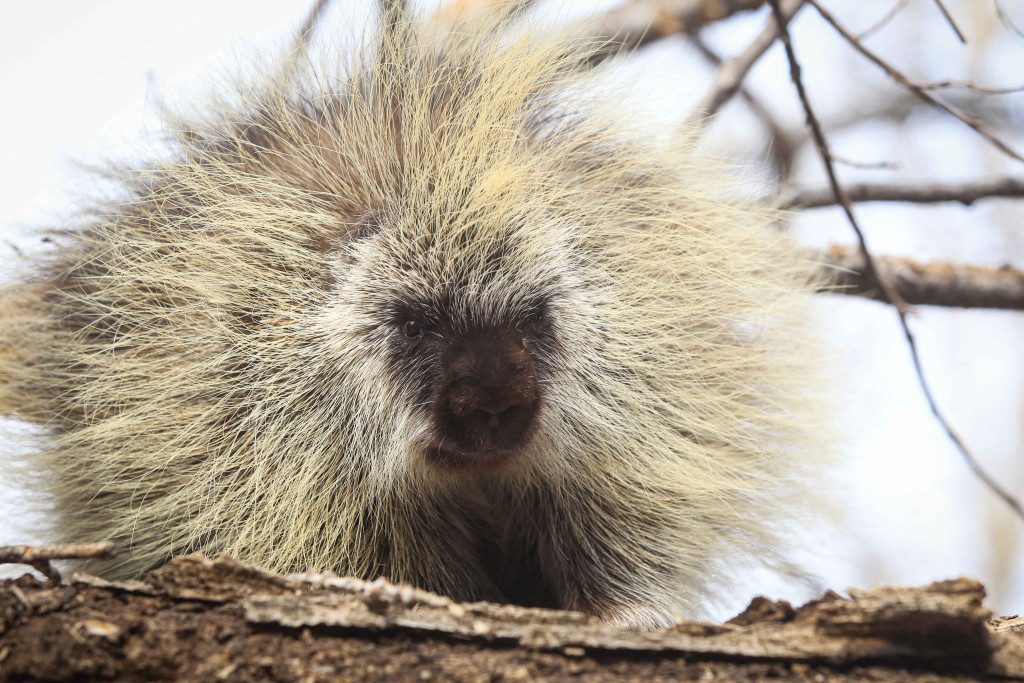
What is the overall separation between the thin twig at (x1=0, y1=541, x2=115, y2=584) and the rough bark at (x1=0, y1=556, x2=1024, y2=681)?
0.04 meters

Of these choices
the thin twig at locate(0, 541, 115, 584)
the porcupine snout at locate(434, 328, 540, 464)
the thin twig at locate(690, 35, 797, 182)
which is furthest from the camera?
the thin twig at locate(690, 35, 797, 182)

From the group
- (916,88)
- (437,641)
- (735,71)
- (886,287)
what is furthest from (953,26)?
(437,641)

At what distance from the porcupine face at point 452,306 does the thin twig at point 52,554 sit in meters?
0.68

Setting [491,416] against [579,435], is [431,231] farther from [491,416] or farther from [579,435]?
[579,435]

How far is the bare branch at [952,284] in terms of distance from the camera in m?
2.58

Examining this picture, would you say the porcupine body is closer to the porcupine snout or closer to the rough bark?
the porcupine snout

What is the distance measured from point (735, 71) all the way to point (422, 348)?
5.21ft

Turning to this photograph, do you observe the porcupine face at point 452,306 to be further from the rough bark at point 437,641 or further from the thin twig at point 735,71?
Result: the thin twig at point 735,71

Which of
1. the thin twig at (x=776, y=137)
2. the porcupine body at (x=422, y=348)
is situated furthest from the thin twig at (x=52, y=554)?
the thin twig at (x=776, y=137)

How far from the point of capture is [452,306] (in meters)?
1.70

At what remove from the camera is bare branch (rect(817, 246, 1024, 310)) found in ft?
8.45

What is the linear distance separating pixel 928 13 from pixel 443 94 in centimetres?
409

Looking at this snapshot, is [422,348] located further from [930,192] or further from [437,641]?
[930,192]

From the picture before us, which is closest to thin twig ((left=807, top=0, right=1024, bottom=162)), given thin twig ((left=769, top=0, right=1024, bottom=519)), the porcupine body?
thin twig ((left=769, top=0, right=1024, bottom=519))
